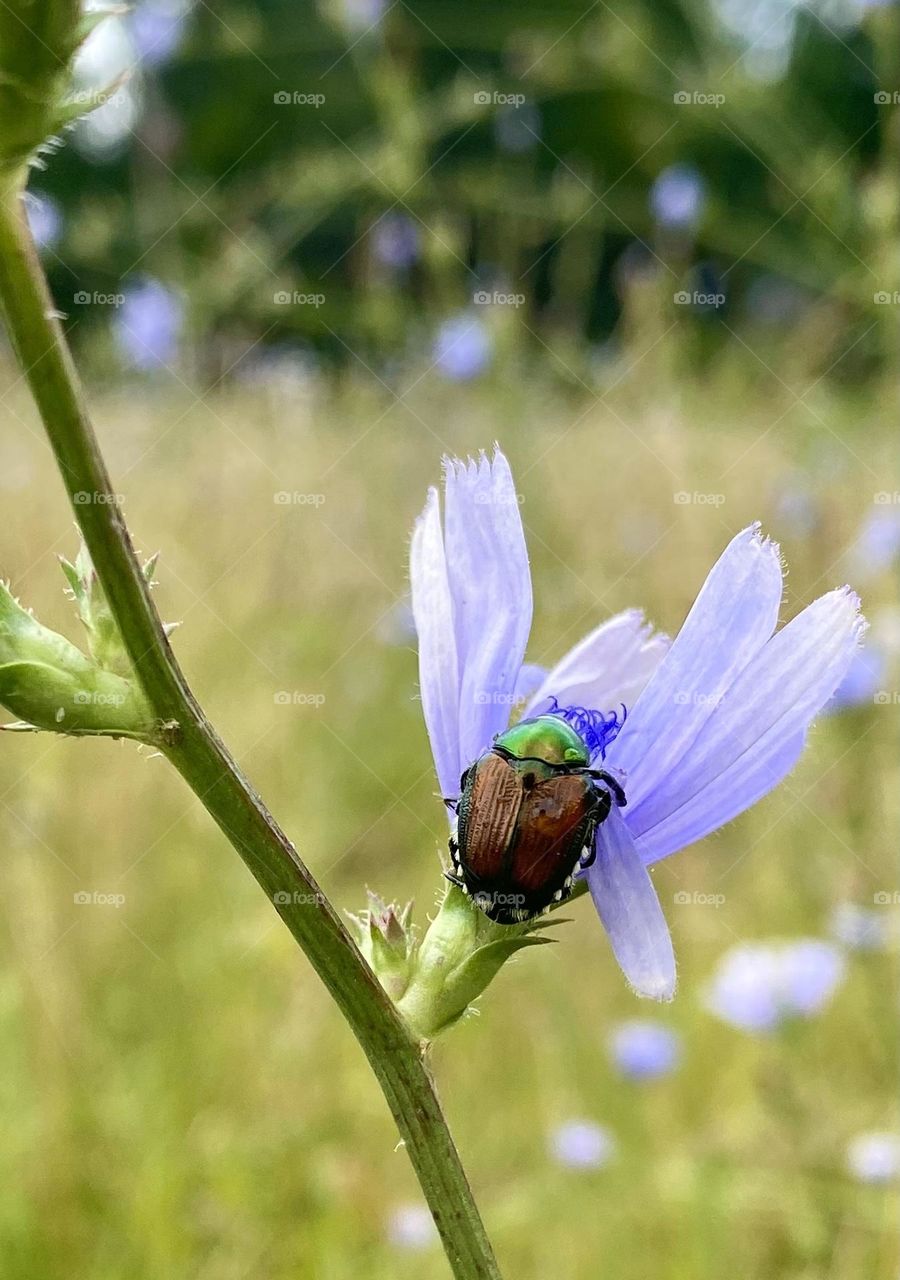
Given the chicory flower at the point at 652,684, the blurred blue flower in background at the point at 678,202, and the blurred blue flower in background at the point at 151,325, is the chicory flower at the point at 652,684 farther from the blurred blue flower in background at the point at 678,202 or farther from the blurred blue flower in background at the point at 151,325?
the blurred blue flower in background at the point at 151,325

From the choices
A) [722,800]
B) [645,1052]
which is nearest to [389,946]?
[722,800]

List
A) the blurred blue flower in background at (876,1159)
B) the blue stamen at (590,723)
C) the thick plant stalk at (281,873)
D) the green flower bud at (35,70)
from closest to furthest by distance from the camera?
the green flower bud at (35,70)
the thick plant stalk at (281,873)
the blue stamen at (590,723)
the blurred blue flower in background at (876,1159)

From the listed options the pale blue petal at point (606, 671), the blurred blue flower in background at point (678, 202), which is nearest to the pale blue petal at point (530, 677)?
the pale blue petal at point (606, 671)

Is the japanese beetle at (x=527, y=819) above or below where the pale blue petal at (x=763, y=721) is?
below

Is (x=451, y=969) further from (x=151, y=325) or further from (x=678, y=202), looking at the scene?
(x=151, y=325)

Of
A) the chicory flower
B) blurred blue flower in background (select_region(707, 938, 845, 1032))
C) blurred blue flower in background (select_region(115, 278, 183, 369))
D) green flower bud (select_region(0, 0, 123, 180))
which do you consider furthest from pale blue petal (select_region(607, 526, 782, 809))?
blurred blue flower in background (select_region(115, 278, 183, 369))

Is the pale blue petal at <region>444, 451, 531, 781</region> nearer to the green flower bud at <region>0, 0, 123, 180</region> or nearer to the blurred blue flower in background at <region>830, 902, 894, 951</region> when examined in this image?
the green flower bud at <region>0, 0, 123, 180</region>

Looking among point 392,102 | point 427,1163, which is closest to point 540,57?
point 392,102
